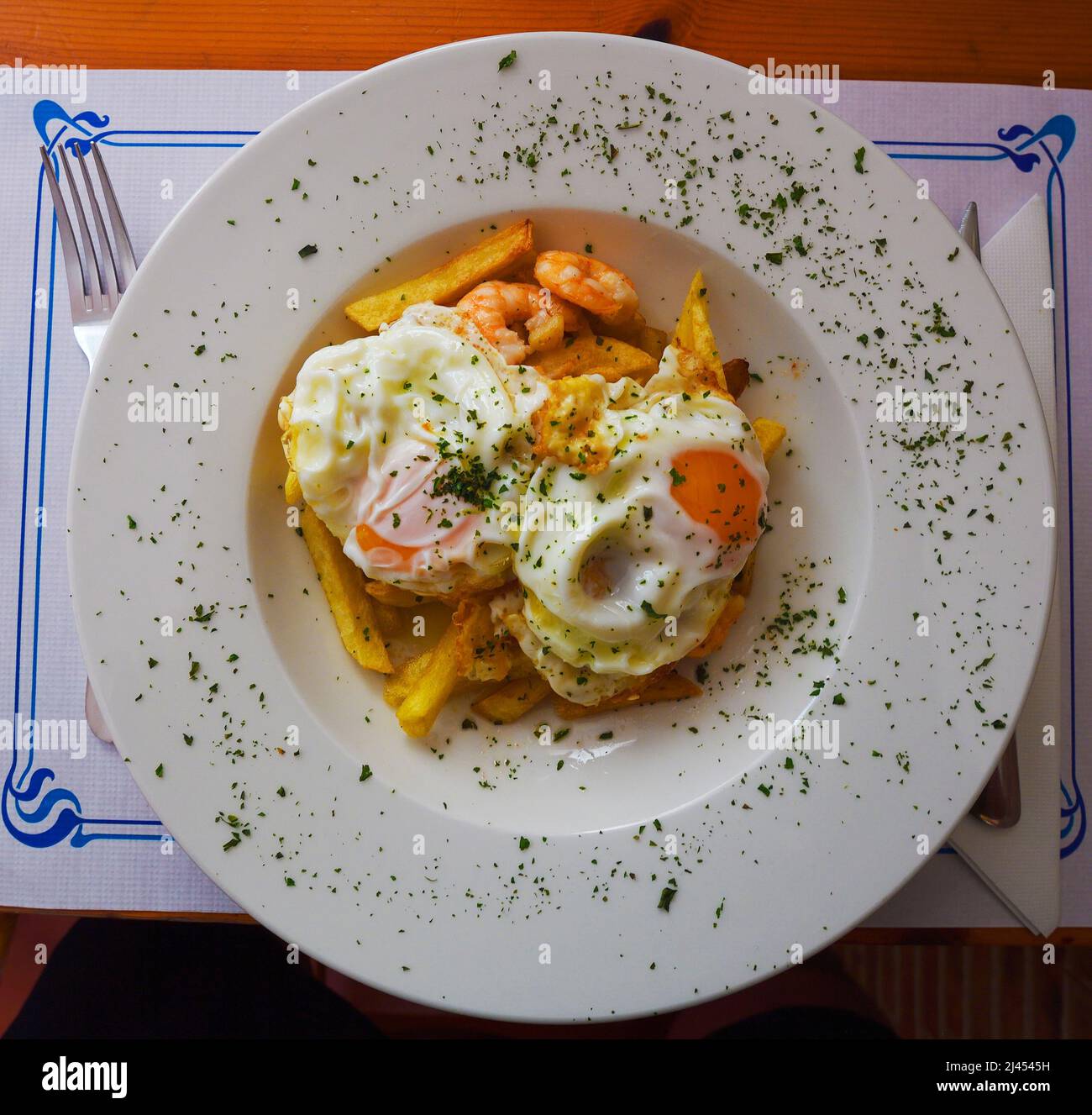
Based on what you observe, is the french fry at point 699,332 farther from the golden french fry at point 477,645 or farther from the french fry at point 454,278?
the golden french fry at point 477,645

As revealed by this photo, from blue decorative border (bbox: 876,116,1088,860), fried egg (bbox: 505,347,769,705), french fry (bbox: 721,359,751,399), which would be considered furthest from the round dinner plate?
blue decorative border (bbox: 876,116,1088,860)

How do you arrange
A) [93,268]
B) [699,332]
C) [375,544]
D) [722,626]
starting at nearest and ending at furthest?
[375,544]
[699,332]
[722,626]
[93,268]

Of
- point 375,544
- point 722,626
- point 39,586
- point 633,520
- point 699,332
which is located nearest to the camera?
point 633,520

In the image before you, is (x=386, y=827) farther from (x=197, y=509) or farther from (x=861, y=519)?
(x=861, y=519)

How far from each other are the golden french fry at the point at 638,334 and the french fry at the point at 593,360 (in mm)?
97

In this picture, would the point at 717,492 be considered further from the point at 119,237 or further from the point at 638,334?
the point at 119,237

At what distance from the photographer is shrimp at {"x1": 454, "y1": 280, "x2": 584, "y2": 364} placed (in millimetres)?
2648

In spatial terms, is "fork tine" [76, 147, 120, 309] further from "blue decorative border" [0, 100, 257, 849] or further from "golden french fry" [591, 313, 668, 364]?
"golden french fry" [591, 313, 668, 364]

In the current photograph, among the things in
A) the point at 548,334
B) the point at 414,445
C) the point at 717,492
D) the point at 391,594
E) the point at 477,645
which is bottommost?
the point at 477,645

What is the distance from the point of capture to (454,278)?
8.79 feet

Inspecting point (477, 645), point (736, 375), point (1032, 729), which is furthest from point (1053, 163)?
point (477, 645)

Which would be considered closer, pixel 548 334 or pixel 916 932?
pixel 548 334

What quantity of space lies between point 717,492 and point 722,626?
0.50 m

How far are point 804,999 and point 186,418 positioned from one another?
3.49 metres
